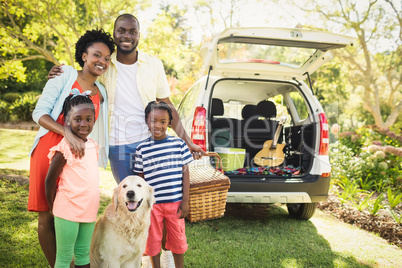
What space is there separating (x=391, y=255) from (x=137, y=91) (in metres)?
3.04

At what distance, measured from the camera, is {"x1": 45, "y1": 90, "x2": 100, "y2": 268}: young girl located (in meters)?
1.88

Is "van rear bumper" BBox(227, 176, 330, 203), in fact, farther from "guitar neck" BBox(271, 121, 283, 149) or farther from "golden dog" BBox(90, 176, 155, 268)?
"golden dog" BBox(90, 176, 155, 268)

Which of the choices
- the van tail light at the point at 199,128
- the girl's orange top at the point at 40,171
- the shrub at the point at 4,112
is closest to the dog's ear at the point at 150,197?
the girl's orange top at the point at 40,171

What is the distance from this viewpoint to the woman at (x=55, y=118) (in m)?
1.95

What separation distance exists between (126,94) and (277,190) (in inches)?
81.1

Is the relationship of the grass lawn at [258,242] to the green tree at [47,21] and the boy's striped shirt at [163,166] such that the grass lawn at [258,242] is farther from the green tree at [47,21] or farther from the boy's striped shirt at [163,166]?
the green tree at [47,21]

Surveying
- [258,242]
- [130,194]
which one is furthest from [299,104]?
[130,194]

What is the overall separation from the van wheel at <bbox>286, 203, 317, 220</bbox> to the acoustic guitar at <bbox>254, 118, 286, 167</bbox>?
704mm

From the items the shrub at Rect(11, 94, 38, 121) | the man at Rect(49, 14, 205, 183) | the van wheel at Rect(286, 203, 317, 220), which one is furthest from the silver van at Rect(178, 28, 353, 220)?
the shrub at Rect(11, 94, 38, 121)

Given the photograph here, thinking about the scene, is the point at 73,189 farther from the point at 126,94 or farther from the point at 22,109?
the point at 22,109

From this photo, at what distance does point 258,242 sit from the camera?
11.2 feet

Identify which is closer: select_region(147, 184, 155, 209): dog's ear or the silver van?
select_region(147, 184, 155, 209): dog's ear

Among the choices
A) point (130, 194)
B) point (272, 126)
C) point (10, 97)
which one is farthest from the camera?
point (10, 97)

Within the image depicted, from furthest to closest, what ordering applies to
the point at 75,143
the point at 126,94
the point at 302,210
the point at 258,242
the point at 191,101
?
1. the point at 191,101
2. the point at 302,210
3. the point at 258,242
4. the point at 126,94
5. the point at 75,143
